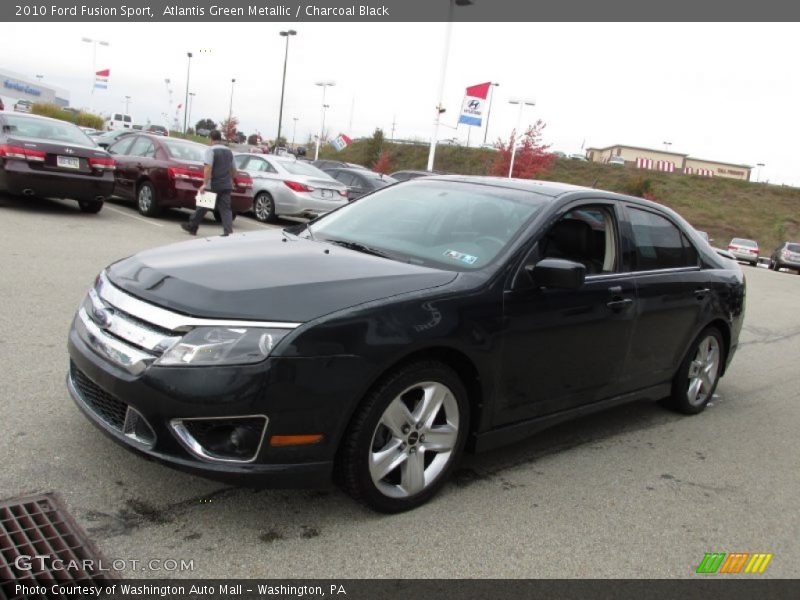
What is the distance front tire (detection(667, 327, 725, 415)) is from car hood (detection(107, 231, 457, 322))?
2.63 meters

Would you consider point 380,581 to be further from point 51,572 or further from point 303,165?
point 303,165

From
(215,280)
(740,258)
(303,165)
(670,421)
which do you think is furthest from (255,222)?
(740,258)

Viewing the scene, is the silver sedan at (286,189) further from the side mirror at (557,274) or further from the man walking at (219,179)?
the side mirror at (557,274)

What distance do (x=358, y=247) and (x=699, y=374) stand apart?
3.09 metres

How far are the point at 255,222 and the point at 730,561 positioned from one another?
12.7 m

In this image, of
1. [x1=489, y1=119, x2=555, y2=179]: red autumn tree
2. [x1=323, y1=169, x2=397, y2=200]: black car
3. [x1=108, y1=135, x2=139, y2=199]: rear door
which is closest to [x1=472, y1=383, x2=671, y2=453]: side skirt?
[x1=108, y1=135, x2=139, y2=199]: rear door

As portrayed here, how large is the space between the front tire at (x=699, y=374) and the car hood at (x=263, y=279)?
2.63 m

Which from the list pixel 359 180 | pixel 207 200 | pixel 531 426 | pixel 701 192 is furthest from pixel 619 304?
pixel 701 192

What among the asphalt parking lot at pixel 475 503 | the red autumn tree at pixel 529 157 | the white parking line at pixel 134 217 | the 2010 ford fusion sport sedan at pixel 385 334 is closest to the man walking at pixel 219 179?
the white parking line at pixel 134 217

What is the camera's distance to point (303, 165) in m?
16.1

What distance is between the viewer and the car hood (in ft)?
9.70

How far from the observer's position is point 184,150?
42.4 ft

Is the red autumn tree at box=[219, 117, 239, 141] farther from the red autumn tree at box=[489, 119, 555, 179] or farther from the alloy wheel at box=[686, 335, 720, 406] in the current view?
the alloy wheel at box=[686, 335, 720, 406]

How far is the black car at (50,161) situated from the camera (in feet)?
35.2
